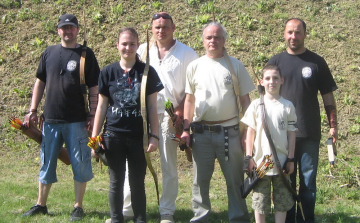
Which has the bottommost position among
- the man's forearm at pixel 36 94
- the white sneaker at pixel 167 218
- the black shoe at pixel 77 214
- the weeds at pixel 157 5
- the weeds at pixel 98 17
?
the white sneaker at pixel 167 218

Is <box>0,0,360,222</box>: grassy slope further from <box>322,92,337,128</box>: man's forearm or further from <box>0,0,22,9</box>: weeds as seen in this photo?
<box>322,92,337,128</box>: man's forearm

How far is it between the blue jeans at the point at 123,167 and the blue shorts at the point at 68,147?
0.76 metres

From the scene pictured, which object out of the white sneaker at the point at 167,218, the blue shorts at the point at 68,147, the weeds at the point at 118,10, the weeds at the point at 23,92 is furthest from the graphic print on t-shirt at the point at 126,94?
the weeds at the point at 118,10

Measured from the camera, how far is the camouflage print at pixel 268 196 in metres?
4.71


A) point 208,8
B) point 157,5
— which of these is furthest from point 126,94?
point 157,5

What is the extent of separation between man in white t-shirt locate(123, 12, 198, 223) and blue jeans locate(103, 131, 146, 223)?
0.65 m

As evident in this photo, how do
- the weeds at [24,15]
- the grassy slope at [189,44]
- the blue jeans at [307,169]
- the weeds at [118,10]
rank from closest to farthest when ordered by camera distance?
1. the blue jeans at [307,169]
2. the grassy slope at [189,44]
3. the weeds at [118,10]
4. the weeds at [24,15]

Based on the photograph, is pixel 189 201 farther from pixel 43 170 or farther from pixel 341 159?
pixel 341 159

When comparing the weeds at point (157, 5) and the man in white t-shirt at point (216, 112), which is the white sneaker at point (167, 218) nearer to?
the man in white t-shirt at point (216, 112)

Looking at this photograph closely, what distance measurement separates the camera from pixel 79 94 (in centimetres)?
540

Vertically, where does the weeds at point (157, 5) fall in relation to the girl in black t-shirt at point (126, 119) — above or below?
above

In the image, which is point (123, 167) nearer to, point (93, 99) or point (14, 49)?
point (93, 99)

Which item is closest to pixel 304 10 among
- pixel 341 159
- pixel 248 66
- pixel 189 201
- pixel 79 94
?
pixel 248 66

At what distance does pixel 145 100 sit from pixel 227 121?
37.6 inches
